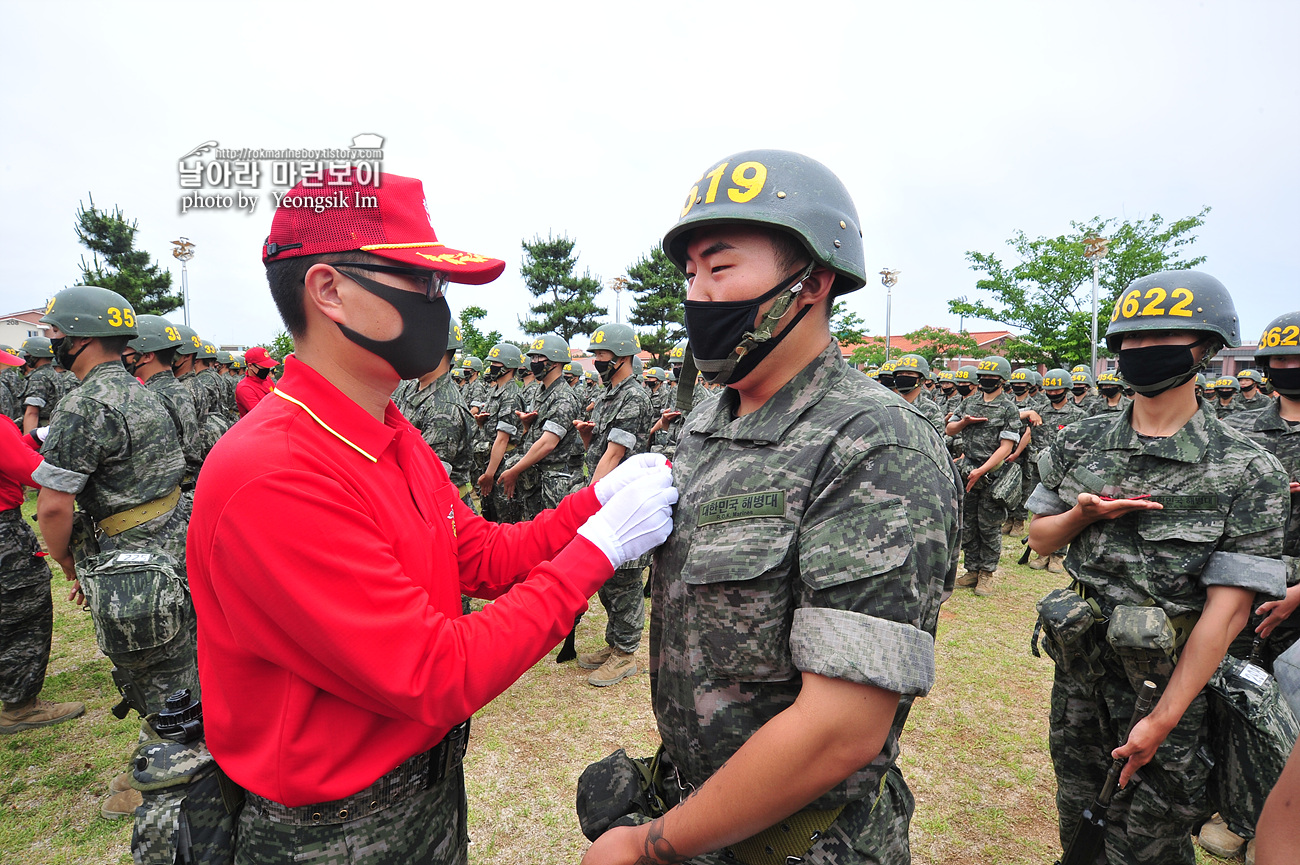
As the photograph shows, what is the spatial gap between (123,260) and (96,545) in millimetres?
34871

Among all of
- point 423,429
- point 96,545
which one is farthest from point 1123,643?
point 96,545

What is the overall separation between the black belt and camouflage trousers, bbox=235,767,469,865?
2 cm

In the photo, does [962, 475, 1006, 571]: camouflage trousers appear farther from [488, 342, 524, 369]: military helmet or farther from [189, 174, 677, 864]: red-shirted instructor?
[488, 342, 524, 369]: military helmet

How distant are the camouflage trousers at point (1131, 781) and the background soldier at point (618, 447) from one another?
2.92 meters

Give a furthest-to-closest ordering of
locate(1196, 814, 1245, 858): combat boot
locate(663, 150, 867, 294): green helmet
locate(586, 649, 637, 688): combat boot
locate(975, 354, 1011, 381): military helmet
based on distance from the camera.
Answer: locate(975, 354, 1011, 381): military helmet
locate(586, 649, 637, 688): combat boot
locate(1196, 814, 1245, 858): combat boot
locate(663, 150, 867, 294): green helmet

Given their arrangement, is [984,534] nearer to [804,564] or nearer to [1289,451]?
[1289,451]

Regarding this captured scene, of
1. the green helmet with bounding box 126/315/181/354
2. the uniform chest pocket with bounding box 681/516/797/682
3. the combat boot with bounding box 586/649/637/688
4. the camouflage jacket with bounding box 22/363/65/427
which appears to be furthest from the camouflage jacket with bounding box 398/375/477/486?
the camouflage jacket with bounding box 22/363/65/427

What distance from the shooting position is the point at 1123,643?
250 cm

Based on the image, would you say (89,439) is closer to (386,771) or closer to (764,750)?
(386,771)

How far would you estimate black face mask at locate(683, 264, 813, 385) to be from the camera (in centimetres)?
160

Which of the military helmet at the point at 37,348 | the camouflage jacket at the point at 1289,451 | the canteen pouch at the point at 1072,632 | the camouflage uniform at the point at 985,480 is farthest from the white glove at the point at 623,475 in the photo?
the military helmet at the point at 37,348

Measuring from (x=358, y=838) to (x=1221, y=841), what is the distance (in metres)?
4.72

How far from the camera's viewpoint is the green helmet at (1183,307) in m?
2.66

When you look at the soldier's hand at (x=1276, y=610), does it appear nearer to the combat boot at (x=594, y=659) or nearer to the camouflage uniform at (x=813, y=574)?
the camouflage uniform at (x=813, y=574)
